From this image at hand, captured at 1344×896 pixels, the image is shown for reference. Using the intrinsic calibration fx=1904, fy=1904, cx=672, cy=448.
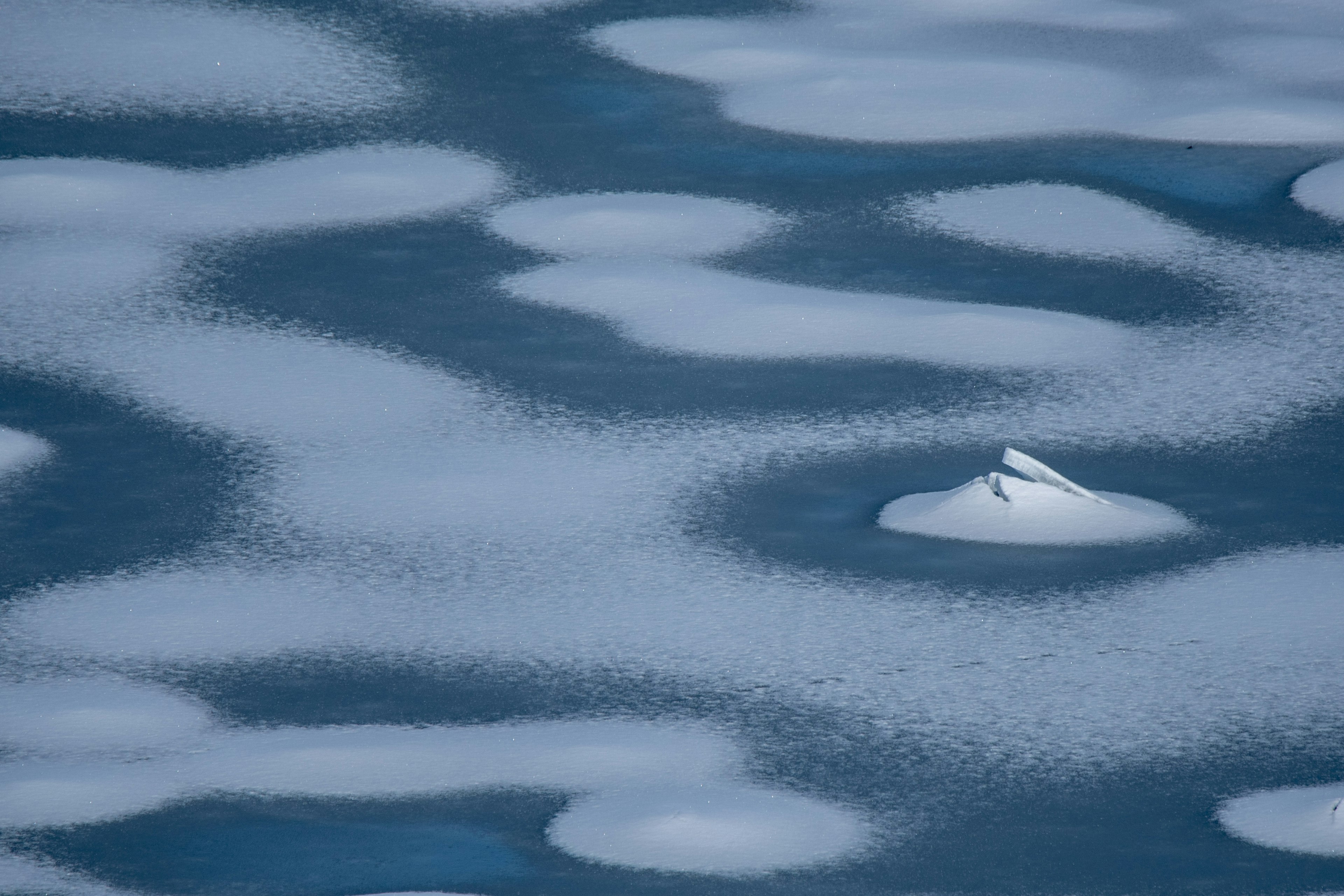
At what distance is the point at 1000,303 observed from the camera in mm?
4043

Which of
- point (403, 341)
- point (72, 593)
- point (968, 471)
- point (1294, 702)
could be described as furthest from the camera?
point (403, 341)

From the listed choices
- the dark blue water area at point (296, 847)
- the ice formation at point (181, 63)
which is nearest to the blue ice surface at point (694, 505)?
the dark blue water area at point (296, 847)

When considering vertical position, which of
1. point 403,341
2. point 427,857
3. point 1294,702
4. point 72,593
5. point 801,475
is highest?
point 403,341

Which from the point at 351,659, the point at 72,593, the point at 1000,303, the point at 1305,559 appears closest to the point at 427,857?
the point at 351,659

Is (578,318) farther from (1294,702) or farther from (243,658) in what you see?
(1294,702)

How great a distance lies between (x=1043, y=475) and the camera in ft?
10.8

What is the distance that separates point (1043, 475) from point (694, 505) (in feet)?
1.99

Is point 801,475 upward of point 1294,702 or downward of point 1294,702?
upward

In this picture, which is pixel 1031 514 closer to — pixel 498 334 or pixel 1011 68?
pixel 498 334

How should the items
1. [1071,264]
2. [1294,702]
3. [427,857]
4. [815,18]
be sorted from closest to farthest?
[427,857] → [1294,702] → [1071,264] → [815,18]

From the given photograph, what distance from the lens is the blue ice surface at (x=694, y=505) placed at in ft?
7.99

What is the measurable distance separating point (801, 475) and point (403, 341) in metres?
0.96

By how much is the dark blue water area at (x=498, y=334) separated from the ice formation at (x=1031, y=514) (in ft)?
1.35

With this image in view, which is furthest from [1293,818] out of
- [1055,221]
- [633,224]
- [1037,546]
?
[633,224]
